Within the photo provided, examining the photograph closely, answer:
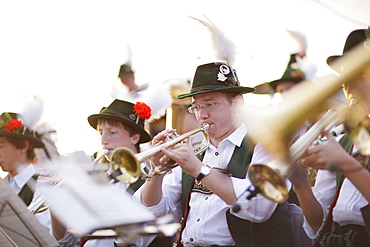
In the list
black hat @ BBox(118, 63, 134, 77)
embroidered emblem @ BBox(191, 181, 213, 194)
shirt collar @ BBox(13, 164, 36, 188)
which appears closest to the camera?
embroidered emblem @ BBox(191, 181, 213, 194)

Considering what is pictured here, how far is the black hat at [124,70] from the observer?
6094 mm

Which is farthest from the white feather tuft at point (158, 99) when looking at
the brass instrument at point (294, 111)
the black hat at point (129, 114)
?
the brass instrument at point (294, 111)

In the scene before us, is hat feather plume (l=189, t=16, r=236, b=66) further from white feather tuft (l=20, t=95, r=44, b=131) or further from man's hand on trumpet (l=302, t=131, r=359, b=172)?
white feather tuft (l=20, t=95, r=44, b=131)

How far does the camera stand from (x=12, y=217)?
3.08 metres

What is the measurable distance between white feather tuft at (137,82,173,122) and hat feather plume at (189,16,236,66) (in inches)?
34.3

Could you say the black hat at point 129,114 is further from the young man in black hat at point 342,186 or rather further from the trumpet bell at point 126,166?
the young man in black hat at point 342,186

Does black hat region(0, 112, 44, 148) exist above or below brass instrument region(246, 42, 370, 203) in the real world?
below

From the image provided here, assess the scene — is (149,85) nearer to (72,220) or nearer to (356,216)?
(356,216)

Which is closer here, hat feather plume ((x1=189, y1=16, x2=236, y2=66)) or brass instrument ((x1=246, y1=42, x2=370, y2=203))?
brass instrument ((x1=246, y1=42, x2=370, y2=203))

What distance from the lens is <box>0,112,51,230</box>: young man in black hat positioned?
5.38 metres

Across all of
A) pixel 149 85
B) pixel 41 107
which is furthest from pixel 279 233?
pixel 41 107

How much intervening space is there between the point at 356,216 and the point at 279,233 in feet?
2.30

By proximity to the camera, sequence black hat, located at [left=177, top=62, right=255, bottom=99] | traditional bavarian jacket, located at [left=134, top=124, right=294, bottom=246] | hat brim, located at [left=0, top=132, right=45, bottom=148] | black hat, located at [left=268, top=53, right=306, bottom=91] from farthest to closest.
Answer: hat brim, located at [left=0, top=132, right=45, bottom=148], black hat, located at [left=268, top=53, right=306, bottom=91], black hat, located at [left=177, top=62, right=255, bottom=99], traditional bavarian jacket, located at [left=134, top=124, right=294, bottom=246]

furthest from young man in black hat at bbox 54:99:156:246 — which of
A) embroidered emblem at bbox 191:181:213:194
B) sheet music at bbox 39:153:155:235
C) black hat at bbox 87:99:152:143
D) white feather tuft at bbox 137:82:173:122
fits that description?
sheet music at bbox 39:153:155:235
